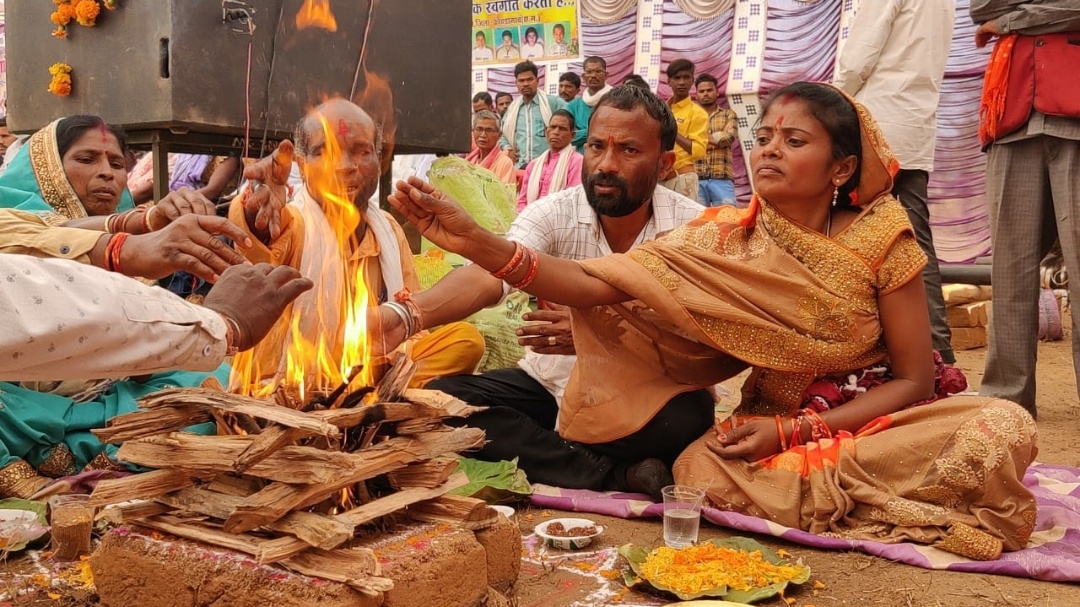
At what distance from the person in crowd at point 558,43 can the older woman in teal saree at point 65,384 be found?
10408 millimetres

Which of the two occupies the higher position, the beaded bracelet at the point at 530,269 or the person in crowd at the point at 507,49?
the person in crowd at the point at 507,49

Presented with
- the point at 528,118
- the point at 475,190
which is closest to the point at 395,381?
the point at 475,190

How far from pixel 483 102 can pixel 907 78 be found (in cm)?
858

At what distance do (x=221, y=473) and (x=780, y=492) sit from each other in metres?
2.24

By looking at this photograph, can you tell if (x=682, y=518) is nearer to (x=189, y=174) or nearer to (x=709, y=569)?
(x=709, y=569)

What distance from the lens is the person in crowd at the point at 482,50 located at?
51.6 feet

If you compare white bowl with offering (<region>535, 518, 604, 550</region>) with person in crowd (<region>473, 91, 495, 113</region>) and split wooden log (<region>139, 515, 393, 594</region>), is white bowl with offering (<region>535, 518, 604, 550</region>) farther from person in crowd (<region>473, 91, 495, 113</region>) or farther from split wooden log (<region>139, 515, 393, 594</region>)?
person in crowd (<region>473, 91, 495, 113</region>)

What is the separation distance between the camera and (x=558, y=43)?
14.8 metres

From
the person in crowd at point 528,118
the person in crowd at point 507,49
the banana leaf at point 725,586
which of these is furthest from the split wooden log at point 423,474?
the person in crowd at point 507,49

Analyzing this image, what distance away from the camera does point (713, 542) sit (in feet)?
11.7

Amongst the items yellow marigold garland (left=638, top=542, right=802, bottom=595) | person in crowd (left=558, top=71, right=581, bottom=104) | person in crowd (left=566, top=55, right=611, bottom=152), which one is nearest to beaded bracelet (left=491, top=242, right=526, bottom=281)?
yellow marigold garland (left=638, top=542, right=802, bottom=595)

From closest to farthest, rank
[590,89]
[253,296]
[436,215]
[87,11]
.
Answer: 1. [253,296]
2. [436,215]
3. [87,11]
4. [590,89]

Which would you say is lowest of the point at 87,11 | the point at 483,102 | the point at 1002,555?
the point at 1002,555

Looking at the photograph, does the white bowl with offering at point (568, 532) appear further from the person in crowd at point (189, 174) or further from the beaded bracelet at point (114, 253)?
the person in crowd at point (189, 174)
